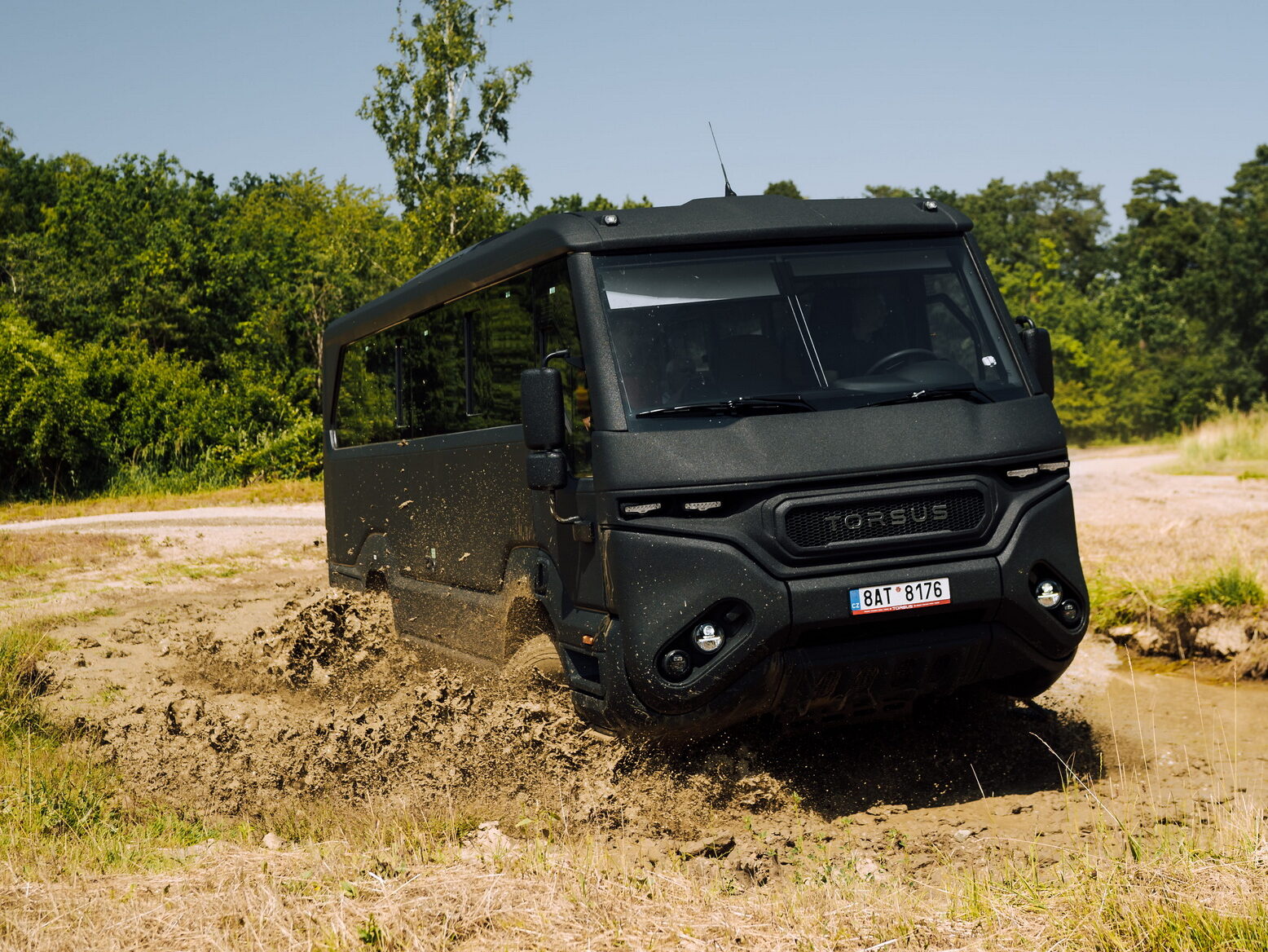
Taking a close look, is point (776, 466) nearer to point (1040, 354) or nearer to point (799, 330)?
point (799, 330)

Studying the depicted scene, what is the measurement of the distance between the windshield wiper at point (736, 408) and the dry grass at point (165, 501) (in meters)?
20.2

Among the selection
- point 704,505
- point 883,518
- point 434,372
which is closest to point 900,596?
point 883,518

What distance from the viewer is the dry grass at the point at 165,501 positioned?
24.3 metres

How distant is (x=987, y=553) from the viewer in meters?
5.77

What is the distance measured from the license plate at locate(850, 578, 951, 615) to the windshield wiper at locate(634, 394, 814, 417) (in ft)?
2.79

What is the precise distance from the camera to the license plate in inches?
219

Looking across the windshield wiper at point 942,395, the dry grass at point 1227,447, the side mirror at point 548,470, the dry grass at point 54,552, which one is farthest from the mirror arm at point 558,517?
the dry grass at point 1227,447

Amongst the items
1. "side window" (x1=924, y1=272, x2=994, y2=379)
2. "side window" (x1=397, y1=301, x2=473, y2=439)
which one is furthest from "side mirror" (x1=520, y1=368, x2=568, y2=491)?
"side window" (x1=924, y1=272, x2=994, y2=379)

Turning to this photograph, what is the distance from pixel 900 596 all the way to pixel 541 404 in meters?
1.79

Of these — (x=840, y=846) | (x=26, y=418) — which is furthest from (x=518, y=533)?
(x=26, y=418)

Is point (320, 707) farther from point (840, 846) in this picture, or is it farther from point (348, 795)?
point (840, 846)

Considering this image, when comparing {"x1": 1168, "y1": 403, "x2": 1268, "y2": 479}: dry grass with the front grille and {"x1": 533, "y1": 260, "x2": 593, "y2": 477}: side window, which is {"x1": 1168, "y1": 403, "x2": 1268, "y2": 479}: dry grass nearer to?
the front grille

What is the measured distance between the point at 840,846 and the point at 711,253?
2752 mm

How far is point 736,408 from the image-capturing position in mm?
5750
